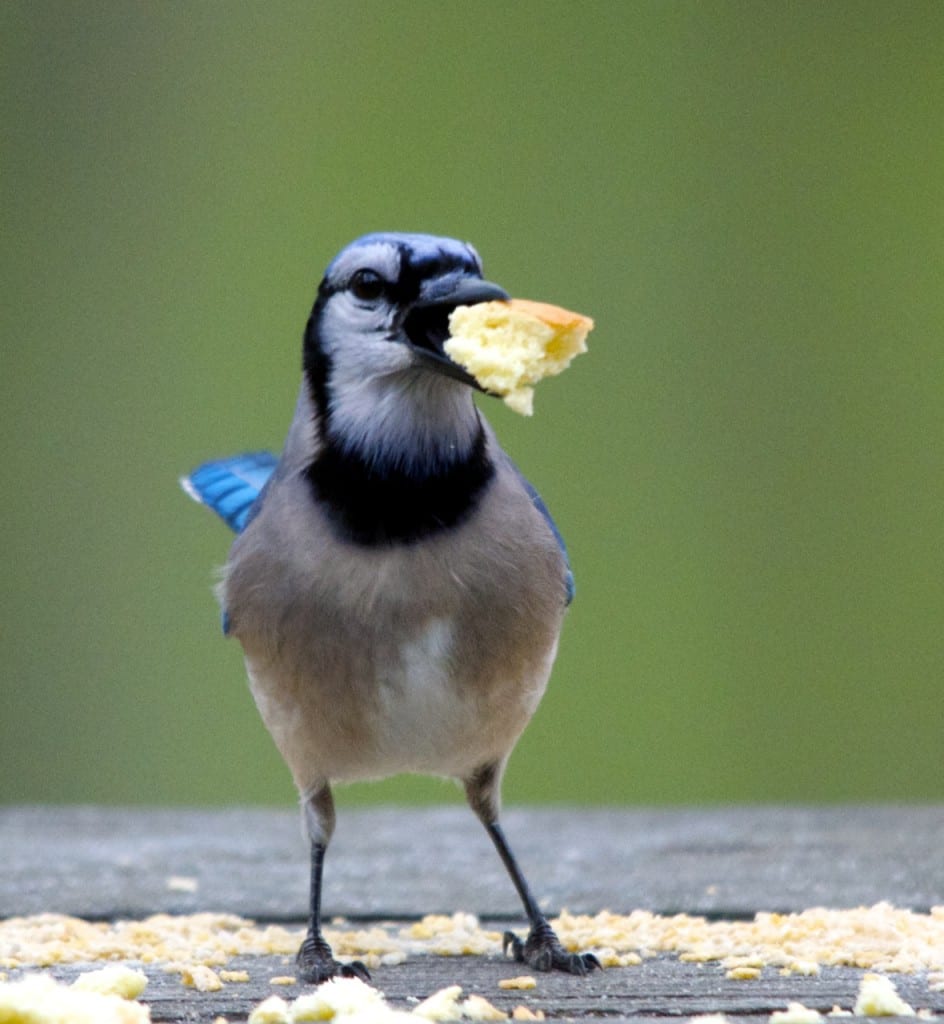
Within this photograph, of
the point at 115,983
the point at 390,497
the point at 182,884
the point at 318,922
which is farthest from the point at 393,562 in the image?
the point at 182,884

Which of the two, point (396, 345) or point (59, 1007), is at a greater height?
point (396, 345)

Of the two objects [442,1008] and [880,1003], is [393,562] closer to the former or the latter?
[442,1008]

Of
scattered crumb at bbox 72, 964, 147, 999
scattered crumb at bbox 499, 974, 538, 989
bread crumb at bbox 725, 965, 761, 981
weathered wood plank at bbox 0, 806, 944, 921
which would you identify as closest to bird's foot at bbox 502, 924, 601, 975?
scattered crumb at bbox 499, 974, 538, 989

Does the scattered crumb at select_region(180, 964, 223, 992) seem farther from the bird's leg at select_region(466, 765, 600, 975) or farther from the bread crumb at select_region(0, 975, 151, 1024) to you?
the bird's leg at select_region(466, 765, 600, 975)

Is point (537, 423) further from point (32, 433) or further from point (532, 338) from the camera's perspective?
point (532, 338)

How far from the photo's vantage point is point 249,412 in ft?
19.2

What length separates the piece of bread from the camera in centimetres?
237

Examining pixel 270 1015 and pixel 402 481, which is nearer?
pixel 270 1015

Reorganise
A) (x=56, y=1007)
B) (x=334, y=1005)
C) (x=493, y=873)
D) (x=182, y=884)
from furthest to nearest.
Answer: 1. (x=493, y=873)
2. (x=182, y=884)
3. (x=334, y=1005)
4. (x=56, y=1007)

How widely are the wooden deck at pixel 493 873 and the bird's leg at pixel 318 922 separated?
0.05 meters

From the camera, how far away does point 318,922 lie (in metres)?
2.71

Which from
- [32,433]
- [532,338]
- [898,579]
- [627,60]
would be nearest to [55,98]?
[32,433]

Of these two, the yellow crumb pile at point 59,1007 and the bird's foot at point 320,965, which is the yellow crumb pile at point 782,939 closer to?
the bird's foot at point 320,965

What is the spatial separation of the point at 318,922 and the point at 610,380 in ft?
11.4
